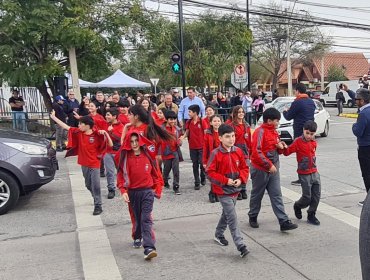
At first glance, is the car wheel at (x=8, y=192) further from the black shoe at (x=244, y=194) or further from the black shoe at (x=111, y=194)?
the black shoe at (x=244, y=194)

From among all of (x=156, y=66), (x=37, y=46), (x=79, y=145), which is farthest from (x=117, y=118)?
(x=156, y=66)

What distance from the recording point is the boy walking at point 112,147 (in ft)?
23.6

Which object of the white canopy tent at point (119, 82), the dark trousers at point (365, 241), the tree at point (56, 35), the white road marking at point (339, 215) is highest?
the tree at point (56, 35)

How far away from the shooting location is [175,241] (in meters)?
4.96

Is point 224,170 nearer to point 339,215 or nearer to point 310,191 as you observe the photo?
point 310,191

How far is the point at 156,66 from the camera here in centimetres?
2678

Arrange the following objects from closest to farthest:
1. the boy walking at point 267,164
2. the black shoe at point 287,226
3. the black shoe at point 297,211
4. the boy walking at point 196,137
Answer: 1. the black shoe at point 287,226
2. the boy walking at point 267,164
3. the black shoe at point 297,211
4. the boy walking at point 196,137

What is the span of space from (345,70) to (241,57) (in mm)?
39823

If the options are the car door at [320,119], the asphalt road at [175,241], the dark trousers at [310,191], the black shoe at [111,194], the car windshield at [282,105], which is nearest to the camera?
the asphalt road at [175,241]

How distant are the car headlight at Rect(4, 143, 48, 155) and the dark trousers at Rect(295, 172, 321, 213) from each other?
3.95 metres

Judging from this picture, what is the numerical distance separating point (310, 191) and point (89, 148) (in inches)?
121

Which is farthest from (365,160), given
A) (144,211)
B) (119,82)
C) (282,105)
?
(119,82)

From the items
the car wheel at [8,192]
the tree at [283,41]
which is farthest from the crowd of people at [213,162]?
the tree at [283,41]

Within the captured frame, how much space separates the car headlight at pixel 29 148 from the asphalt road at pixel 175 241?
0.87m
